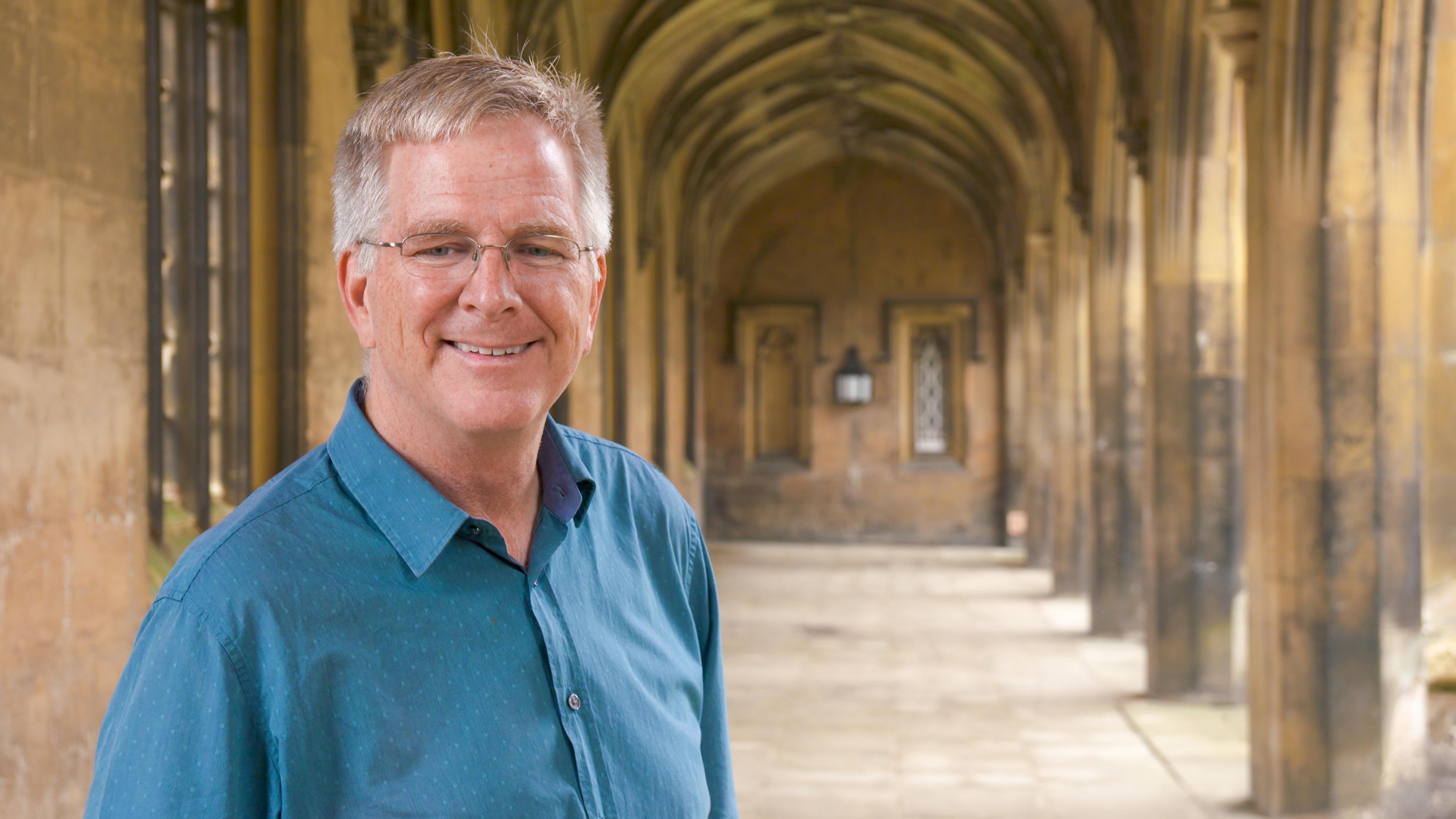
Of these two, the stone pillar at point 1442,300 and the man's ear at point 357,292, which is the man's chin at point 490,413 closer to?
the man's ear at point 357,292

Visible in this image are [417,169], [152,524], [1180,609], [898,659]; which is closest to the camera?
[417,169]

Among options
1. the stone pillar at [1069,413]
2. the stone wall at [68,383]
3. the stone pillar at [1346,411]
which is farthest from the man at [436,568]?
the stone pillar at [1069,413]

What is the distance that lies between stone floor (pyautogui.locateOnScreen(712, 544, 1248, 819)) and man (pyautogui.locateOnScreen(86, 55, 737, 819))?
4.05 metres

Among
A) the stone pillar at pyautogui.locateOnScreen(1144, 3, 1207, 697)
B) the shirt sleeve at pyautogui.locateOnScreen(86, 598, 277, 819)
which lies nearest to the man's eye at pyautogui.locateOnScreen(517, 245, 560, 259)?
the shirt sleeve at pyautogui.locateOnScreen(86, 598, 277, 819)

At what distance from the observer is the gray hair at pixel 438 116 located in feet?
3.84

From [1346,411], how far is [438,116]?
14.8 feet

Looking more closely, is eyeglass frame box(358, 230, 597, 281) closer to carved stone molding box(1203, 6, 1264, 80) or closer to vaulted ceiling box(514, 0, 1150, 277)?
carved stone molding box(1203, 6, 1264, 80)

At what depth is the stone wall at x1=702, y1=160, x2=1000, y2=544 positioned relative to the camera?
1836 centimetres

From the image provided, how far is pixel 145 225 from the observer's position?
14.3 feet

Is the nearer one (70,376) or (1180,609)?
(70,376)

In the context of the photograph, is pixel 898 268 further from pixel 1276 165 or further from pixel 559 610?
pixel 559 610

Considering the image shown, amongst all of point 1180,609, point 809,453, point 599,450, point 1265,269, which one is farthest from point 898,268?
point 599,450

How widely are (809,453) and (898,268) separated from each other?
9.34ft

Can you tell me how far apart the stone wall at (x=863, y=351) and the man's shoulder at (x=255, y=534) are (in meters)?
17.5
